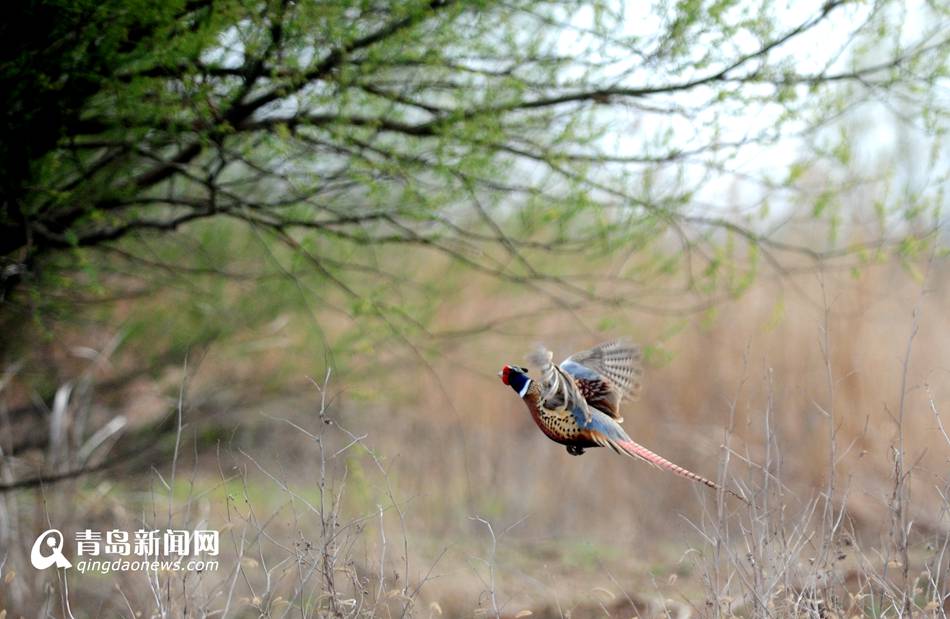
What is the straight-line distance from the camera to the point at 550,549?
27.2 feet

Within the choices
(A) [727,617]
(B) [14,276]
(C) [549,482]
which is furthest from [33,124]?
(C) [549,482]

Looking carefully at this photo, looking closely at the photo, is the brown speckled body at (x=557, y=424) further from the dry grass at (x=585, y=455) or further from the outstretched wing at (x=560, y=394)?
the dry grass at (x=585, y=455)

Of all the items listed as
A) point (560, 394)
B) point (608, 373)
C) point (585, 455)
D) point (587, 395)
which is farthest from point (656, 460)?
point (585, 455)

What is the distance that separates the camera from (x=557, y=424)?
2707 millimetres

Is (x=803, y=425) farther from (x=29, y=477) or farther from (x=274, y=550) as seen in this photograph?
(x=29, y=477)

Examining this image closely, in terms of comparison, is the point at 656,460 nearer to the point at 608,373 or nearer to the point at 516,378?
the point at 516,378

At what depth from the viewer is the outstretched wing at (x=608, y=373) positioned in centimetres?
293

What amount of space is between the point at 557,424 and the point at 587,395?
25cm

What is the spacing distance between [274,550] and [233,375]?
1.41m

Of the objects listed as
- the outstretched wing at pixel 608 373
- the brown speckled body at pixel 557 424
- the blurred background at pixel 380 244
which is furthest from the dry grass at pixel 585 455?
the brown speckled body at pixel 557 424

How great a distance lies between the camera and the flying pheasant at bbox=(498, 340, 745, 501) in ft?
8.25

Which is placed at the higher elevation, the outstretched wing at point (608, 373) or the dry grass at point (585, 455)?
the outstretched wing at point (608, 373)

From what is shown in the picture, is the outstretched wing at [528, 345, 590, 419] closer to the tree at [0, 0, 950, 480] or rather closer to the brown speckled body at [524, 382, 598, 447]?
the brown speckled body at [524, 382, 598, 447]

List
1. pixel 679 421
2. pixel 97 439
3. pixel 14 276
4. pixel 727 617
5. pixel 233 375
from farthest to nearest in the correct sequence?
pixel 679 421
pixel 233 375
pixel 97 439
pixel 14 276
pixel 727 617
